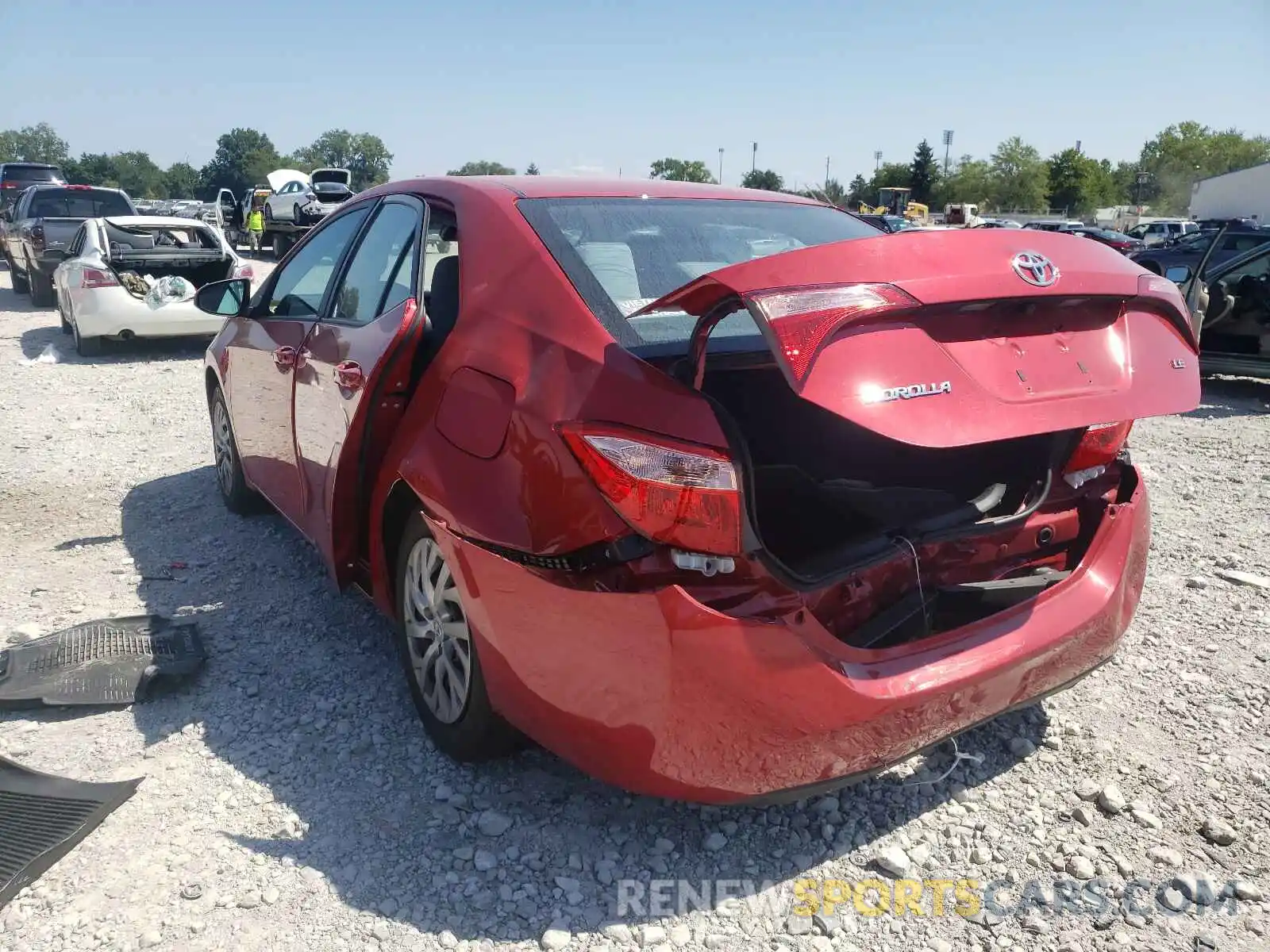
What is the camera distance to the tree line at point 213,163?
104 meters

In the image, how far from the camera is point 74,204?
15.1 m

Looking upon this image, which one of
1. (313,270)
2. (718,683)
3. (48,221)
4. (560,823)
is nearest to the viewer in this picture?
(718,683)

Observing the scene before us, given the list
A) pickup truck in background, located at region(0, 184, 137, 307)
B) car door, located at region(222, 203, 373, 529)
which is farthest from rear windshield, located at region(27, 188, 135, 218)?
car door, located at region(222, 203, 373, 529)

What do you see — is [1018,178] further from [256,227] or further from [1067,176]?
[256,227]

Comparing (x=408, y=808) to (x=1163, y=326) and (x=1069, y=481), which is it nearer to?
(x=1069, y=481)

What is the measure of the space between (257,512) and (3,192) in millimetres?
20083

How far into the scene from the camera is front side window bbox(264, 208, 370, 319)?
148 inches

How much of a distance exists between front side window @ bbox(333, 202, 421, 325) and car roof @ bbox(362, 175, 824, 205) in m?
0.11

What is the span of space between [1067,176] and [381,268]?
9258 centimetres

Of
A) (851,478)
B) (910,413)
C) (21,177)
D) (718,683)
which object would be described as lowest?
(718,683)

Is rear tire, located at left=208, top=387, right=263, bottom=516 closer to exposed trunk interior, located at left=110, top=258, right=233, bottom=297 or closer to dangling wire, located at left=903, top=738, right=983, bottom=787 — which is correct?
dangling wire, located at left=903, top=738, right=983, bottom=787

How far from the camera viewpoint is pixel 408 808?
8.78 feet

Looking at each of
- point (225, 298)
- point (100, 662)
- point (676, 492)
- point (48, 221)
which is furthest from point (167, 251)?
point (676, 492)

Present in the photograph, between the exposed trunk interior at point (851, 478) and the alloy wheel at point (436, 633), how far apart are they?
87 centimetres
